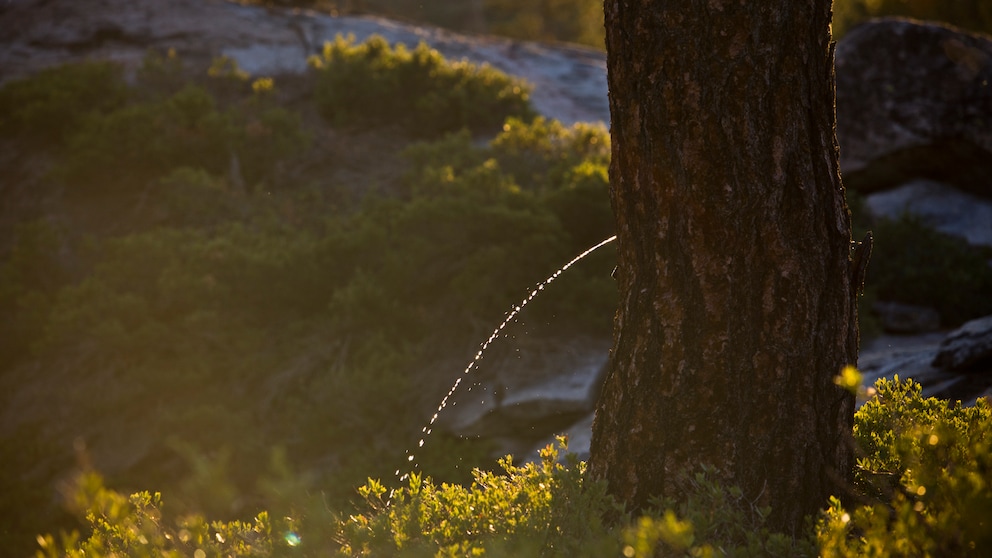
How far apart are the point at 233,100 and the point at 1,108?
2.63 m

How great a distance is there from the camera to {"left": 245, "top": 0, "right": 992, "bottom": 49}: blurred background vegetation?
17.0 m

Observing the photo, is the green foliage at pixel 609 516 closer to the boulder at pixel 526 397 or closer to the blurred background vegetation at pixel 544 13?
the boulder at pixel 526 397

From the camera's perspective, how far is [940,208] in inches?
388

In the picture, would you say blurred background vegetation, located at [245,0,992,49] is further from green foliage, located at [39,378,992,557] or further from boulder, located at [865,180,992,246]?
green foliage, located at [39,378,992,557]

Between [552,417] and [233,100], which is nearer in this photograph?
[552,417]

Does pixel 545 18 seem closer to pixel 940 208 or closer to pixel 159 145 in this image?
pixel 940 208

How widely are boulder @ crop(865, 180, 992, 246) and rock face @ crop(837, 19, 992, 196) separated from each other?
0.22 metres

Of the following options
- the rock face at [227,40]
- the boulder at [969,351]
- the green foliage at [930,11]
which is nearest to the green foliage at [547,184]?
the boulder at [969,351]

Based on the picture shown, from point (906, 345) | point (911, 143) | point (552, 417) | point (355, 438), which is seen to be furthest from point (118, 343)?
point (911, 143)

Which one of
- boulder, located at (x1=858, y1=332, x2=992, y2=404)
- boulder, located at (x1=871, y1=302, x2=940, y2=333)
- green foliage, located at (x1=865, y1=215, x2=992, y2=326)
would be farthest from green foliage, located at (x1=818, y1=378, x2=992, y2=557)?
boulder, located at (x1=871, y1=302, x2=940, y2=333)

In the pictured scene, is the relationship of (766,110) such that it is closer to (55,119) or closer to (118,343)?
(118,343)

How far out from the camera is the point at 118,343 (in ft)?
24.8

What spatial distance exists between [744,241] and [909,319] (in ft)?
19.7

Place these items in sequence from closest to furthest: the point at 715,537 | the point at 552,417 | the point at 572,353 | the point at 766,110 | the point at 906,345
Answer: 1. the point at 715,537
2. the point at 766,110
3. the point at 552,417
4. the point at 572,353
5. the point at 906,345
